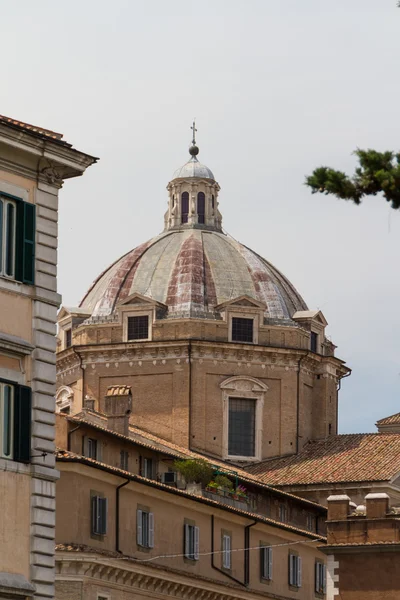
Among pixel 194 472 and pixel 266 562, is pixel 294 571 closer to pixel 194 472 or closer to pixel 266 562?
pixel 266 562

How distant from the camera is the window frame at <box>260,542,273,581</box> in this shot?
5838cm

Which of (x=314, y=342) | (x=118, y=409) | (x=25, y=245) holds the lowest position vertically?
(x=25, y=245)

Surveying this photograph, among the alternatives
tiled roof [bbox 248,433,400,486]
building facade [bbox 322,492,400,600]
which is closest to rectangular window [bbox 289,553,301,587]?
building facade [bbox 322,492,400,600]

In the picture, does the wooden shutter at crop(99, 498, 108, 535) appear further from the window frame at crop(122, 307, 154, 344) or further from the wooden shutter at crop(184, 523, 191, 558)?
the window frame at crop(122, 307, 154, 344)

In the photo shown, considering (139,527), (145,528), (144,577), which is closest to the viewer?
(144,577)

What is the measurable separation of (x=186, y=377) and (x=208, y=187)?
443 inches

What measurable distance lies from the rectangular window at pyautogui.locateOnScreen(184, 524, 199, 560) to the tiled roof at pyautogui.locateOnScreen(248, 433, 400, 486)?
2172 cm

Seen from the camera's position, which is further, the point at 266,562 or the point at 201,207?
the point at 201,207

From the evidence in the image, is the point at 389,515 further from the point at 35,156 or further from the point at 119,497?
the point at 35,156

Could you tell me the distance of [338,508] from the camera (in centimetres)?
4919

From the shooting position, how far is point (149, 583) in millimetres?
51531

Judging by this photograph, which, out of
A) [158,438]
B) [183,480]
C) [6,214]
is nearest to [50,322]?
[6,214]

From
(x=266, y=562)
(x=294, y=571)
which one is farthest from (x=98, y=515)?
(x=294, y=571)

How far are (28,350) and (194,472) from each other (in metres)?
30.3
